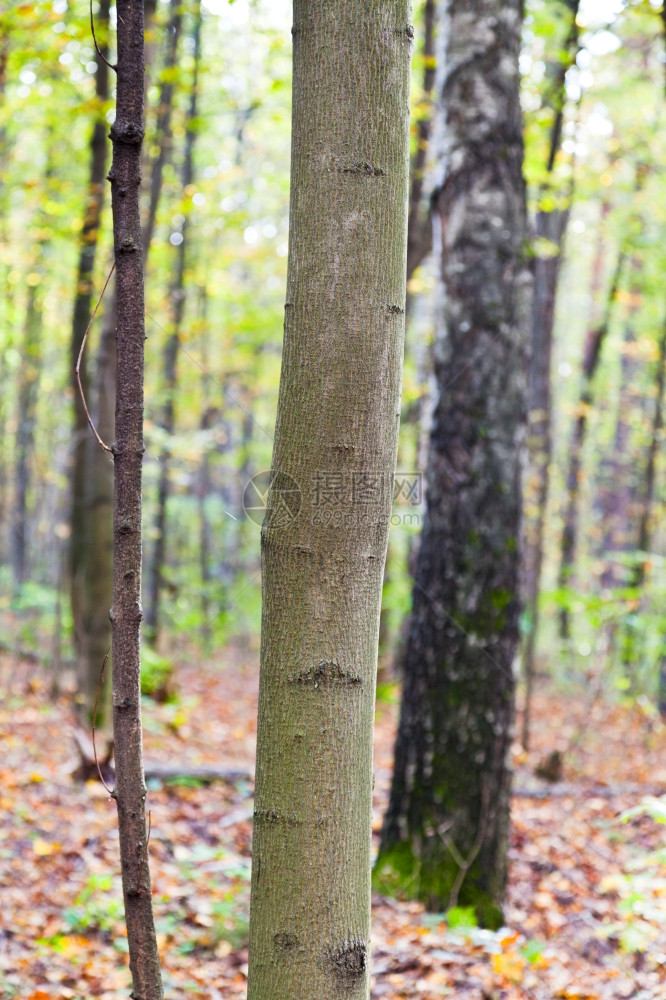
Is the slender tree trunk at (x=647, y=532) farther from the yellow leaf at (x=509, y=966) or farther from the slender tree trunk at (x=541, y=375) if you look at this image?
the yellow leaf at (x=509, y=966)

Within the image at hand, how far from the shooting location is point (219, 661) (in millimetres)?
13852

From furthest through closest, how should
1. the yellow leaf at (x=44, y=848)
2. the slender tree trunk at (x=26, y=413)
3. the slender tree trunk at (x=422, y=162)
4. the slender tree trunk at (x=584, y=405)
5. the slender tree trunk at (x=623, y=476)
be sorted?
the slender tree trunk at (x=623, y=476) < the slender tree trunk at (x=26, y=413) < the slender tree trunk at (x=584, y=405) < the slender tree trunk at (x=422, y=162) < the yellow leaf at (x=44, y=848)

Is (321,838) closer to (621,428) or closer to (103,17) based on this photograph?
(103,17)

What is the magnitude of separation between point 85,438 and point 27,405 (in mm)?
11918

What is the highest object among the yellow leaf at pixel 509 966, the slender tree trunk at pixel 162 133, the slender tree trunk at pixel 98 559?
the slender tree trunk at pixel 162 133

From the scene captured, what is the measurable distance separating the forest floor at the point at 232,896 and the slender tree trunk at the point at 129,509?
143 centimetres

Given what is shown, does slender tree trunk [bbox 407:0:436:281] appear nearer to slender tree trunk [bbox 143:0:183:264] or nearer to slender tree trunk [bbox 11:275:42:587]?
slender tree trunk [bbox 143:0:183:264]

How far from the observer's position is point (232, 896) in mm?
3662

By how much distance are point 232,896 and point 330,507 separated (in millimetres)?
2897

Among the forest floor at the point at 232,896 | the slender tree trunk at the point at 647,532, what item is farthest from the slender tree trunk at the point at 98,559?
the slender tree trunk at the point at 647,532

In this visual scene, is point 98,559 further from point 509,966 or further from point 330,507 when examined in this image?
point 330,507

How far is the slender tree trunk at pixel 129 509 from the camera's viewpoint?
1.66 metres

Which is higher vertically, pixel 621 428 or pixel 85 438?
pixel 621 428

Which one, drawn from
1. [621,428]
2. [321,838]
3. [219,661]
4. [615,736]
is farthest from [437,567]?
[621,428]
